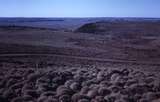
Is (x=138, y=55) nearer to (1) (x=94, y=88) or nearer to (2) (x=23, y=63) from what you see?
(2) (x=23, y=63)

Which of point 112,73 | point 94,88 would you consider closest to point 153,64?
point 112,73

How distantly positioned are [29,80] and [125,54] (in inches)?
676

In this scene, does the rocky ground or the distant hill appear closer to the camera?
the rocky ground

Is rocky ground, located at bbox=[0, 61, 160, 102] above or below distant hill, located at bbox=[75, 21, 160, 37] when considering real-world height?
above

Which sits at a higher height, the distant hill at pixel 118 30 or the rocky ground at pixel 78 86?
the rocky ground at pixel 78 86

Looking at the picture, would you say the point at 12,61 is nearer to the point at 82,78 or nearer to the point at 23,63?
the point at 23,63

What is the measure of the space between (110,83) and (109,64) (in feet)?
30.2

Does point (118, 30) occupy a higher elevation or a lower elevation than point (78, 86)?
lower

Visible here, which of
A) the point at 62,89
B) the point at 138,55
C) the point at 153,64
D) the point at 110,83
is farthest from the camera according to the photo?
the point at 138,55

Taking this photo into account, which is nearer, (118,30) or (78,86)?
(78,86)

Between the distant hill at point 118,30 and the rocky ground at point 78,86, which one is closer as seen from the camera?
the rocky ground at point 78,86

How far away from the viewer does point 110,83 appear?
16812 millimetres

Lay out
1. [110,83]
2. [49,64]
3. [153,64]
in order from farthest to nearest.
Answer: [153,64], [49,64], [110,83]

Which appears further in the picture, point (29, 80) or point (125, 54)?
point (125, 54)
